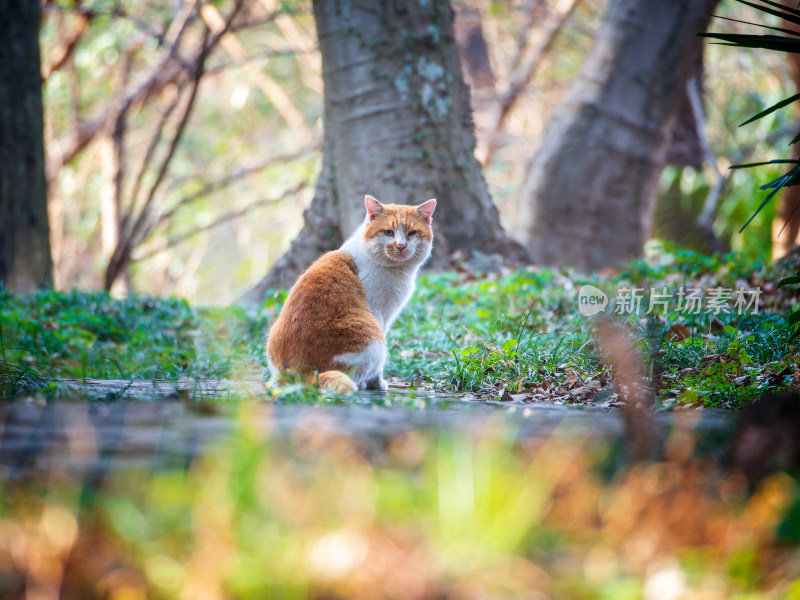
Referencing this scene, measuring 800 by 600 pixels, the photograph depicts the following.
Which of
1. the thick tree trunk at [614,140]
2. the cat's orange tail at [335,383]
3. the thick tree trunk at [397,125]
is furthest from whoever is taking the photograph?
the thick tree trunk at [614,140]

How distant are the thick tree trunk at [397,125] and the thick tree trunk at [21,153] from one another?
8.25ft

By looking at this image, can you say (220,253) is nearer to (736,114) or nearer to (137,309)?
(736,114)

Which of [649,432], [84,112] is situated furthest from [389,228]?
[84,112]

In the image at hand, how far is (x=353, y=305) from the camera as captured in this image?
3.81m

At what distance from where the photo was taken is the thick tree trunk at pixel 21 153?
288 inches

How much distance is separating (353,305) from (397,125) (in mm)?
3617

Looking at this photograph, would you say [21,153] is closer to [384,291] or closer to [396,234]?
[396,234]

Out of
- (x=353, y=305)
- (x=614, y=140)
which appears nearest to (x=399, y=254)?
(x=353, y=305)

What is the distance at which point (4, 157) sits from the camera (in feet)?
24.1

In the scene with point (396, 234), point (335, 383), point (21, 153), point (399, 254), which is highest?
point (21, 153)

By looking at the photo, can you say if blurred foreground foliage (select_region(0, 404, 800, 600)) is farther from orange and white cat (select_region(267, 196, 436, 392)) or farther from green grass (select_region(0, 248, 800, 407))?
orange and white cat (select_region(267, 196, 436, 392))

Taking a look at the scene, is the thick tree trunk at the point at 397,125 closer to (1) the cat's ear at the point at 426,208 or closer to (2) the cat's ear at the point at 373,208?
(1) the cat's ear at the point at 426,208

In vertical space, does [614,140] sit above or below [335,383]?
above

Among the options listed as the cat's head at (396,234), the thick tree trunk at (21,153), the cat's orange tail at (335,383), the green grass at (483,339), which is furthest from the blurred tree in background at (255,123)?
the cat's orange tail at (335,383)
